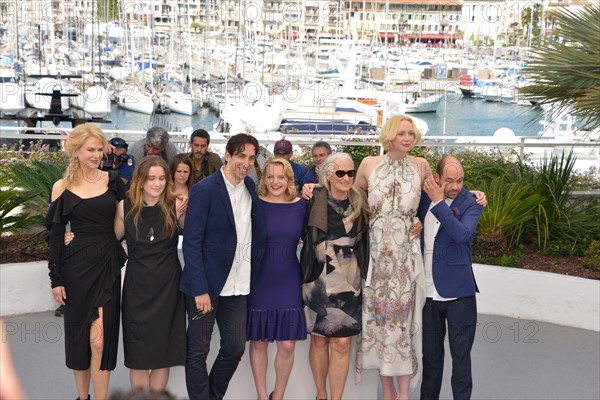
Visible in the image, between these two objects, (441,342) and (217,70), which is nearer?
(441,342)

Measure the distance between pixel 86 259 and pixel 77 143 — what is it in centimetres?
70

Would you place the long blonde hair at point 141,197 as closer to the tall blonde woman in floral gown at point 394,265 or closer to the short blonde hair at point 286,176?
the short blonde hair at point 286,176

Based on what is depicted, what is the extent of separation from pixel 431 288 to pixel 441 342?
367 mm

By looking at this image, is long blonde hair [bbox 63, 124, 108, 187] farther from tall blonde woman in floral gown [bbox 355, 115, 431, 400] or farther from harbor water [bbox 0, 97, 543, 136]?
harbor water [bbox 0, 97, 543, 136]

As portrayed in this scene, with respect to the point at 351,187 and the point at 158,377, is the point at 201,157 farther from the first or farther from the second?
the point at 158,377

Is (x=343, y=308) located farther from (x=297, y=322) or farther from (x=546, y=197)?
(x=546, y=197)

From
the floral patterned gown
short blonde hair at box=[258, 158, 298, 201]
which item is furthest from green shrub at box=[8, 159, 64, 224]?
the floral patterned gown

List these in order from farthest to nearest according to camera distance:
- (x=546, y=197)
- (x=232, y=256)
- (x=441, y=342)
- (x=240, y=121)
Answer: (x=240, y=121)
(x=546, y=197)
(x=441, y=342)
(x=232, y=256)

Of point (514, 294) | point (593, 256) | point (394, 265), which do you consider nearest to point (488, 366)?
point (514, 294)

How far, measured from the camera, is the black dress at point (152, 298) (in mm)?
4887

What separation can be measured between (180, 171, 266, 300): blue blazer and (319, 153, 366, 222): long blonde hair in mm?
451

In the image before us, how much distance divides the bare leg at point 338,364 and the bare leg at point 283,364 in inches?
9.9

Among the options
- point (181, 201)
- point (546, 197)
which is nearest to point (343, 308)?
point (181, 201)

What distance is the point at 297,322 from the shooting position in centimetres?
506
